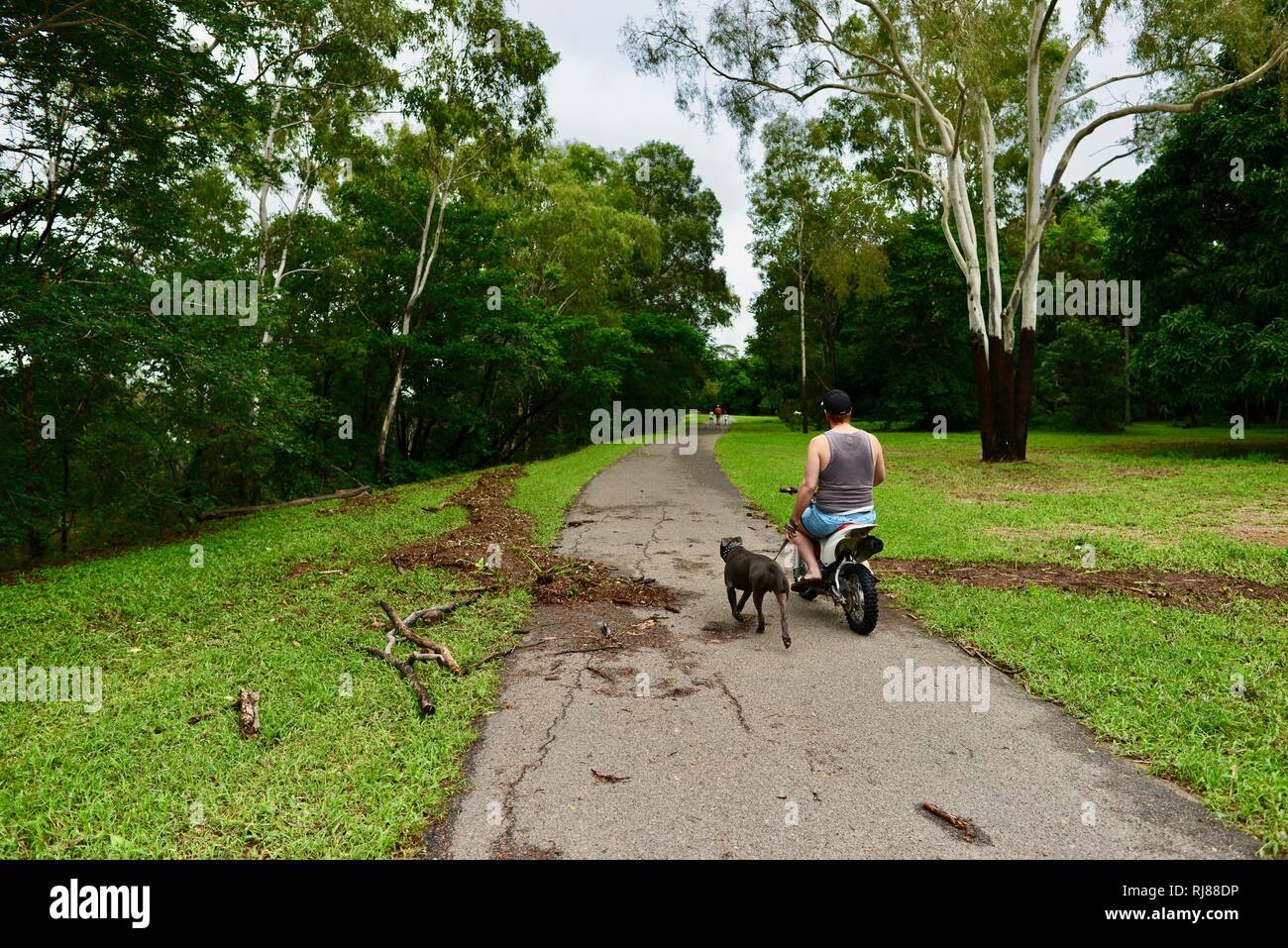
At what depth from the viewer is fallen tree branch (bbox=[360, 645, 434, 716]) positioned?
388 centimetres

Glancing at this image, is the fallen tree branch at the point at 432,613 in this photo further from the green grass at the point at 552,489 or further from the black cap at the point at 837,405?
the black cap at the point at 837,405

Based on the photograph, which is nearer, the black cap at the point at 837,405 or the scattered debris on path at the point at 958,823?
the scattered debris on path at the point at 958,823

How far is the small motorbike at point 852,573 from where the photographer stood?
16.8 ft

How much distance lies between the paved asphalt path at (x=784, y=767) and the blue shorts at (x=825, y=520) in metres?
0.79

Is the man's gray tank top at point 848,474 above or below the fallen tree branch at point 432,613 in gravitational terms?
above

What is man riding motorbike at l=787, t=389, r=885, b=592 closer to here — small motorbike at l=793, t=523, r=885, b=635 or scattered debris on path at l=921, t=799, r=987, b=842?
small motorbike at l=793, t=523, r=885, b=635

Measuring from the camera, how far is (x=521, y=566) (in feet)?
25.2
